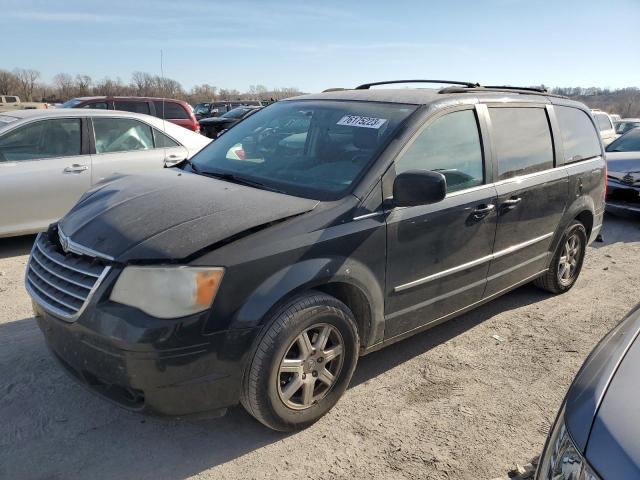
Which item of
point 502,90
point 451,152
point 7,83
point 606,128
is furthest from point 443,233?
point 7,83

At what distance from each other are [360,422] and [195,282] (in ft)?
4.28

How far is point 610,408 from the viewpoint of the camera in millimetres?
1570

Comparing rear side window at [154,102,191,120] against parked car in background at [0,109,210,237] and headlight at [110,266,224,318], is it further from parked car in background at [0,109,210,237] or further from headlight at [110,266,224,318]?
headlight at [110,266,224,318]

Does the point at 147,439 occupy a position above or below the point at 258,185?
below

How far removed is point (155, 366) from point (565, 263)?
3993mm

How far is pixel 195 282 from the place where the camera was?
2.38 meters

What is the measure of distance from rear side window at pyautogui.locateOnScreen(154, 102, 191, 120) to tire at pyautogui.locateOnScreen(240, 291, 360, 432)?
11.1 metres

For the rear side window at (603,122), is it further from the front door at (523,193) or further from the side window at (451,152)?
the side window at (451,152)

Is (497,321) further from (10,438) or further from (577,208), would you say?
(10,438)

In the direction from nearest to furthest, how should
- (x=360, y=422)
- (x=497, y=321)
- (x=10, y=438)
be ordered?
(x=10, y=438)
(x=360, y=422)
(x=497, y=321)

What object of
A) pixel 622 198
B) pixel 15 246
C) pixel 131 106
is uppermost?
pixel 131 106

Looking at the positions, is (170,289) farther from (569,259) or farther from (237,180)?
(569,259)

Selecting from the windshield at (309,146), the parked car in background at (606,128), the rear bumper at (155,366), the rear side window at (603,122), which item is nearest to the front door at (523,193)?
the windshield at (309,146)

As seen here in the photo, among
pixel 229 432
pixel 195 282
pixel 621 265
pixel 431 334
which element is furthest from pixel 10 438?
pixel 621 265
